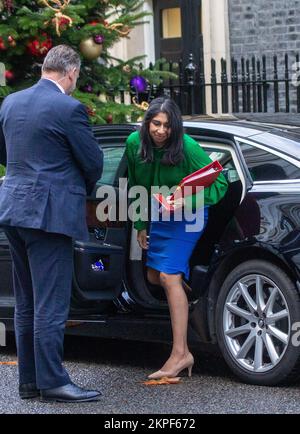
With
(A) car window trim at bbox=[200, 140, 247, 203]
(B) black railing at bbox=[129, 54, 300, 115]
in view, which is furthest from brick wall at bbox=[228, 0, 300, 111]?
(A) car window trim at bbox=[200, 140, 247, 203]

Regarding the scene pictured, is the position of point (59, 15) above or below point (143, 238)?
above

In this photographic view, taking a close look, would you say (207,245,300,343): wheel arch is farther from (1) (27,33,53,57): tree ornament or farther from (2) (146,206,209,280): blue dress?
(1) (27,33,53,57): tree ornament

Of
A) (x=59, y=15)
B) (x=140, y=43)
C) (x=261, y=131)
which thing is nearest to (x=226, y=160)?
(x=261, y=131)

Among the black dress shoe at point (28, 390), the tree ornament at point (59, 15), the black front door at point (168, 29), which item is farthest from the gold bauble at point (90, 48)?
the black front door at point (168, 29)

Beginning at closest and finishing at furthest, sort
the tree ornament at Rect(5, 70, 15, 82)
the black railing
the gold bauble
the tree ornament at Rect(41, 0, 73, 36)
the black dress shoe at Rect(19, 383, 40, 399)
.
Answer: the black dress shoe at Rect(19, 383, 40, 399) → the tree ornament at Rect(41, 0, 73, 36) → the tree ornament at Rect(5, 70, 15, 82) → the gold bauble → the black railing

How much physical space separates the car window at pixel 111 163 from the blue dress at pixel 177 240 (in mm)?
573

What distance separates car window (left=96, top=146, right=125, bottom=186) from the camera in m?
7.63

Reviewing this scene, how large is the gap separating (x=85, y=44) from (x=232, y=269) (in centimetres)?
411

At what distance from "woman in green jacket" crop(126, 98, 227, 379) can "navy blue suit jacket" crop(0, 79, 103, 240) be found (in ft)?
2.13

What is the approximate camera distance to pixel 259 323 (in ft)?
22.4

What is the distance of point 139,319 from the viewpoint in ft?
24.0

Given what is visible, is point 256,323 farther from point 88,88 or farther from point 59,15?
point 88,88
